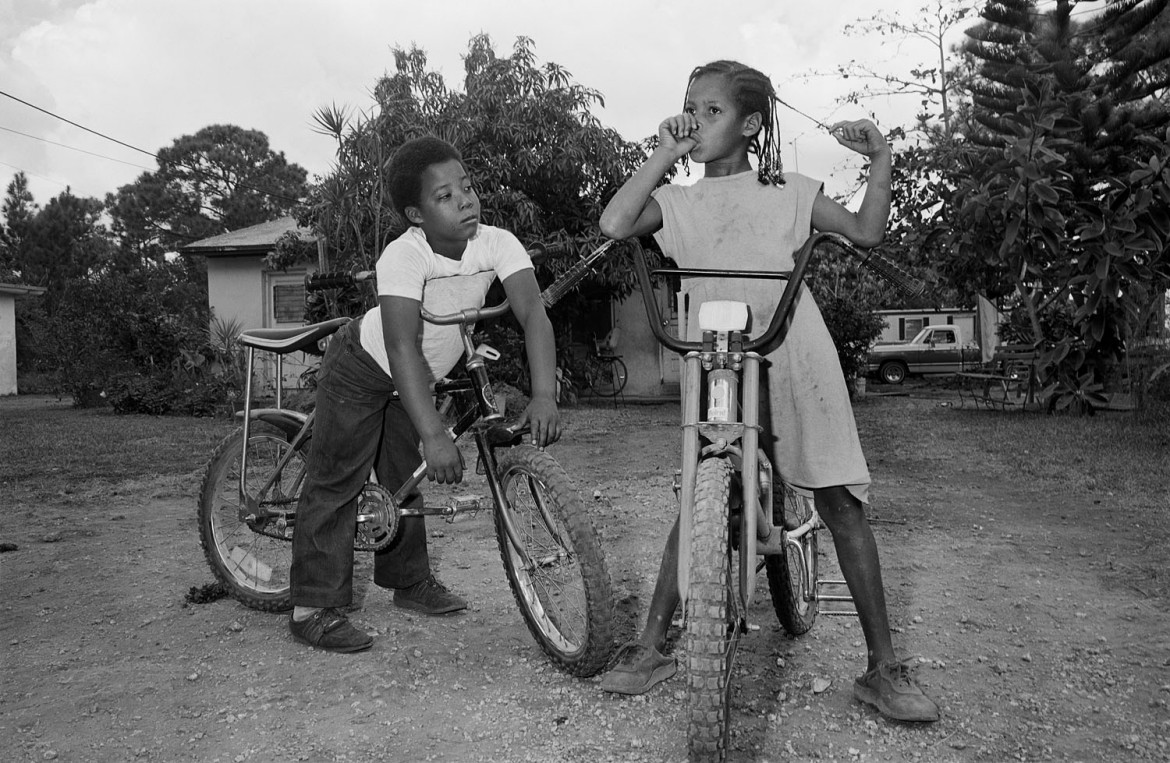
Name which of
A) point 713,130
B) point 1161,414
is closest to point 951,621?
point 713,130

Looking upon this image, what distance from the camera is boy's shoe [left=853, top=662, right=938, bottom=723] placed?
2.63 metres

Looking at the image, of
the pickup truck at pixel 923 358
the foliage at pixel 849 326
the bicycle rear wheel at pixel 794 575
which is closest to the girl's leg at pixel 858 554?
the bicycle rear wheel at pixel 794 575

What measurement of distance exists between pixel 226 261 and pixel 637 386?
8.74 metres

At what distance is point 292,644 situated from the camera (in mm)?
3520

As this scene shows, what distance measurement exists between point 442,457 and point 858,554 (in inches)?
50.2

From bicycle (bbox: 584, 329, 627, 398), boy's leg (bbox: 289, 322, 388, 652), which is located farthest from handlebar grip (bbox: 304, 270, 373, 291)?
bicycle (bbox: 584, 329, 627, 398)

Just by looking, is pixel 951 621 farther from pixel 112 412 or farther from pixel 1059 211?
pixel 112 412

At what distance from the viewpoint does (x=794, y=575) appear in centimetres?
320

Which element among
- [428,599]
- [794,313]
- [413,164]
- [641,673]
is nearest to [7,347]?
[428,599]

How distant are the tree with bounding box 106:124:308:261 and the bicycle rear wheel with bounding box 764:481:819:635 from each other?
4473 cm

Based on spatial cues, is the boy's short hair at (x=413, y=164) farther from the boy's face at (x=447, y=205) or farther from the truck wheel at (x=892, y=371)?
the truck wheel at (x=892, y=371)

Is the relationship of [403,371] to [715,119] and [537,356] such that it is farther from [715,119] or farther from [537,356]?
[715,119]

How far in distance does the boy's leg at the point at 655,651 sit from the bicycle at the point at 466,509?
11 centimetres

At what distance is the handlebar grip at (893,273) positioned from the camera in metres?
2.48
